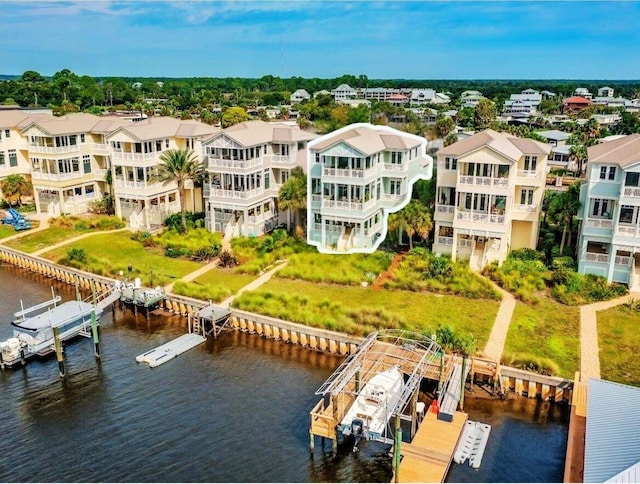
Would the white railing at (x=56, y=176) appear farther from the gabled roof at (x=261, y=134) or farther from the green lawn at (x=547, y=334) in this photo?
the green lawn at (x=547, y=334)

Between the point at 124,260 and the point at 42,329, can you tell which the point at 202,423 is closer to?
the point at 42,329

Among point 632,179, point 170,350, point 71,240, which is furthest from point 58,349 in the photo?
point 632,179

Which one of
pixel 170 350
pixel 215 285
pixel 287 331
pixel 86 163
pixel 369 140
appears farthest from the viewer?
pixel 86 163

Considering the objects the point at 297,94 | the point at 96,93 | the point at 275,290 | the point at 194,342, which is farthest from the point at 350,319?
the point at 297,94

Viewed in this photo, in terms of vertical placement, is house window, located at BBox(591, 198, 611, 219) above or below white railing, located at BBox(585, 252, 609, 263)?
above

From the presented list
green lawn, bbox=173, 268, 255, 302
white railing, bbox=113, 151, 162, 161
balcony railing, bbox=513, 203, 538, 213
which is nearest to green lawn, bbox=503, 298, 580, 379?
balcony railing, bbox=513, 203, 538, 213

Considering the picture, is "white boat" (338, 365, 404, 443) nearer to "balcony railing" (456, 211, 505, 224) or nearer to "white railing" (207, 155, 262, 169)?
"balcony railing" (456, 211, 505, 224)
